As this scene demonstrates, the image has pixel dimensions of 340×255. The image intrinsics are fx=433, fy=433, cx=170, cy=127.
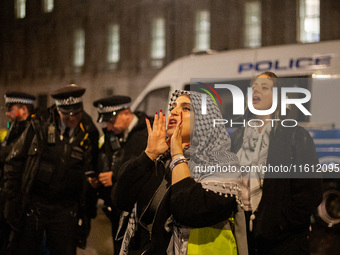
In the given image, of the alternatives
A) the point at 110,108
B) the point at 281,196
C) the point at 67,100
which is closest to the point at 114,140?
the point at 110,108

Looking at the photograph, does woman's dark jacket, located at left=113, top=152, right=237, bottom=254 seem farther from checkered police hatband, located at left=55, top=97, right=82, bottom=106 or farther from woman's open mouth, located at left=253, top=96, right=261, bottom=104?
checkered police hatband, located at left=55, top=97, right=82, bottom=106

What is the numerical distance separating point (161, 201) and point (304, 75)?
5332 mm

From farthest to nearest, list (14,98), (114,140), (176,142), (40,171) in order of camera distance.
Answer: (14,98) < (114,140) < (40,171) < (176,142)

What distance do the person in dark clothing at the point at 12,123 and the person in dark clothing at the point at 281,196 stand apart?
2.38 meters

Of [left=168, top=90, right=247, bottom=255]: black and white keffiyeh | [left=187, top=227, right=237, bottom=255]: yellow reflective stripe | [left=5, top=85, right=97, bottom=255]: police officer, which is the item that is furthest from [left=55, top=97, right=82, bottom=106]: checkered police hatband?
[left=187, top=227, right=237, bottom=255]: yellow reflective stripe

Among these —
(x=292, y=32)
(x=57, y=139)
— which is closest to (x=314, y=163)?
(x=57, y=139)

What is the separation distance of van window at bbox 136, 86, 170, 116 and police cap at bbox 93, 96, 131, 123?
144 inches

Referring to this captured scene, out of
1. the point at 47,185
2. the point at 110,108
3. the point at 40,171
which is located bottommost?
the point at 47,185

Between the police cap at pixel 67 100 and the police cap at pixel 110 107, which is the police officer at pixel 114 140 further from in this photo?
the police cap at pixel 67 100

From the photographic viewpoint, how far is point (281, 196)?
2.90 m

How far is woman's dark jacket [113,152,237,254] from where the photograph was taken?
211 cm

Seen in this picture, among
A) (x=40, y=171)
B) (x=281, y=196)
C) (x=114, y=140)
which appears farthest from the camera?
(x=114, y=140)

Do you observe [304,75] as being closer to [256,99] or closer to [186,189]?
[256,99]

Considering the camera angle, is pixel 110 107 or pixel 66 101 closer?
pixel 66 101
